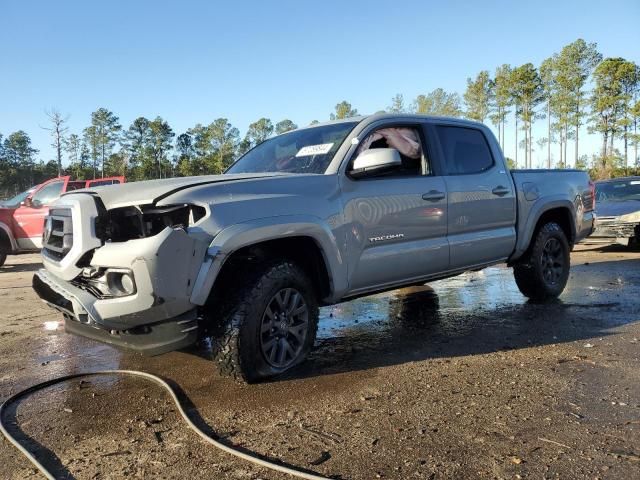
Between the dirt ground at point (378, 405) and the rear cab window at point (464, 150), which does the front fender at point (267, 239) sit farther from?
the rear cab window at point (464, 150)

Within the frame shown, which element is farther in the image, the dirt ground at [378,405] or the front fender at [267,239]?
the front fender at [267,239]

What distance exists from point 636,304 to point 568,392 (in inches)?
121

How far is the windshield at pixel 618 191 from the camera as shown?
36.8ft

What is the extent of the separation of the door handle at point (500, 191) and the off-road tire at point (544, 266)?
34.5 inches

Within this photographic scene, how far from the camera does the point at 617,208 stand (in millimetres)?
10602

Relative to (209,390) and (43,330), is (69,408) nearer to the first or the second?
(209,390)

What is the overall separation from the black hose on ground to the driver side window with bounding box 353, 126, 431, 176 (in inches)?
94.5

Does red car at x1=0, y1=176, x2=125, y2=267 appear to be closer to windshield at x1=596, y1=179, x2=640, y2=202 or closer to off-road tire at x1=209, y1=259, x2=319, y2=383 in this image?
off-road tire at x1=209, y1=259, x2=319, y2=383

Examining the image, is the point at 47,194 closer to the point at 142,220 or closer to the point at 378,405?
the point at 142,220

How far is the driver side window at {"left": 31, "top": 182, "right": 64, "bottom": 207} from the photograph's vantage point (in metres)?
11.7

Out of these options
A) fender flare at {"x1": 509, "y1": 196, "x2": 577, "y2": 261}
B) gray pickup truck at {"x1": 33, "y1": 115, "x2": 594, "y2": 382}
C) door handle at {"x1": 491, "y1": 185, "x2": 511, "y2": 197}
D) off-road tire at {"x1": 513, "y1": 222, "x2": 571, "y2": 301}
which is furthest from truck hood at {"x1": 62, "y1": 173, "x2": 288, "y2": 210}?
off-road tire at {"x1": 513, "y1": 222, "x2": 571, "y2": 301}

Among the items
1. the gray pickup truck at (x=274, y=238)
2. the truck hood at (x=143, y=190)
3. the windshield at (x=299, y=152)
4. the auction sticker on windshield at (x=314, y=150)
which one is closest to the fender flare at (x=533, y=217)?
the gray pickup truck at (x=274, y=238)

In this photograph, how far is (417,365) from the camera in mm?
3959

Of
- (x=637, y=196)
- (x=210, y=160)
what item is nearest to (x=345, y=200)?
(x=637, y=196)
